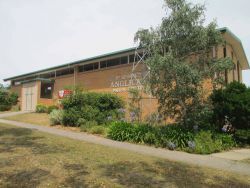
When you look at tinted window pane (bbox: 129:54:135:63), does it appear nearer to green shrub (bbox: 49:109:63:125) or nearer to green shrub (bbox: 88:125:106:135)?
green shrub (bbox: 49:109:63:125)

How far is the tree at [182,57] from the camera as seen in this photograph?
1180 cm

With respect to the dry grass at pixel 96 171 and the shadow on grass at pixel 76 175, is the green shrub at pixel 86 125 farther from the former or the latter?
the shadow on grass at pixel 76 175

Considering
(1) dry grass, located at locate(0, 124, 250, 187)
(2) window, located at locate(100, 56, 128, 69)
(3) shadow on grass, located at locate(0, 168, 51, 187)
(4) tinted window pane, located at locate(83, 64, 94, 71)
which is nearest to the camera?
(3) shadow on grass, located at locate(0, 168, 51, 187)

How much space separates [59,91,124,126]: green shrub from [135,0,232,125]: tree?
6.21 meters

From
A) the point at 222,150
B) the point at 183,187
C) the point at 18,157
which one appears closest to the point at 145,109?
the point at 222,150

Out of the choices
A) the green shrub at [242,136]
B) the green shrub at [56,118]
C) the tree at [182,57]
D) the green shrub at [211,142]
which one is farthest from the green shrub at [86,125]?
the green shrub at [242,136]

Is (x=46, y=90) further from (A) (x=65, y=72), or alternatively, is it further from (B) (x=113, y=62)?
(B) (x=113, y=62)

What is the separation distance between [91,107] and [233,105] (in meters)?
9.23

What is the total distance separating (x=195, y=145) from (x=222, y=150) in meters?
1.28

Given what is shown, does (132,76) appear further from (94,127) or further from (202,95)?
(202,95)

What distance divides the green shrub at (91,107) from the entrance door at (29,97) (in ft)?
49.9

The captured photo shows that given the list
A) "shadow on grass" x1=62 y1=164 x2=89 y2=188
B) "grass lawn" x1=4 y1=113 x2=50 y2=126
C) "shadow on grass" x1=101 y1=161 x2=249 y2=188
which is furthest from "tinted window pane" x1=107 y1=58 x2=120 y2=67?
"shadow on grass" x1=62 y1=164 x2=89 y2=188

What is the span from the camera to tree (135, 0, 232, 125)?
1180 cm

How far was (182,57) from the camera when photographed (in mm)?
12492
